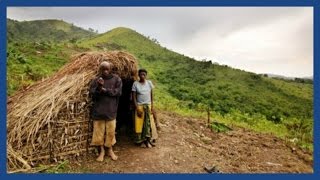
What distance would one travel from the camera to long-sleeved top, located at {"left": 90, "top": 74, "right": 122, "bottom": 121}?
7.44 m

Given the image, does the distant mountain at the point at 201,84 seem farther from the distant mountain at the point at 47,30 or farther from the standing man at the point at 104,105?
the distant mountain at the point at 47,30

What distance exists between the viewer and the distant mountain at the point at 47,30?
32188mm

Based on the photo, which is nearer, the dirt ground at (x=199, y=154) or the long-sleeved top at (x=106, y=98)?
the long-sleeved top at (x=106, y=98)

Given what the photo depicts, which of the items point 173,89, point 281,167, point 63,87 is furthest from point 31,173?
point 173,89

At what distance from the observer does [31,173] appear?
270 inches

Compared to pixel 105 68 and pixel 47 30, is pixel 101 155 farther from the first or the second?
pixel 47 30

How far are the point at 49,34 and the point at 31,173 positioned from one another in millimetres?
29714

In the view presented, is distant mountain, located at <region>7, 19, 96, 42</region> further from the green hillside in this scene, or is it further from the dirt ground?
the dirt ground

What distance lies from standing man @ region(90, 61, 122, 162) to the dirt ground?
326mm

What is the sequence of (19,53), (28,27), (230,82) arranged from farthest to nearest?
(28,27), (230,82), (19,53)

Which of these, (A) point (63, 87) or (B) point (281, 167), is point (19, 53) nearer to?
(A) point (63, 87)

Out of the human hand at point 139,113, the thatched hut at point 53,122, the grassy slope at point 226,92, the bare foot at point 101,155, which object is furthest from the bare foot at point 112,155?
the grassy slope at point 226,92

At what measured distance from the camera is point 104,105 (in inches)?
293

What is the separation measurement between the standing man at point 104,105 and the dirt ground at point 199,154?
12.8 inches
